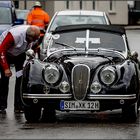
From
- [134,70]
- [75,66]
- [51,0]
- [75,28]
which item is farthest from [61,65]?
[51,0]

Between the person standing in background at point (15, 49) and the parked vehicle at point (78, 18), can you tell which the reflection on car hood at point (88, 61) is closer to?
the person standing in background at point (15, 49)

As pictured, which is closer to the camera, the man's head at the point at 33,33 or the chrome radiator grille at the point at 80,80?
the chrome radiator grille at the point at 80,80

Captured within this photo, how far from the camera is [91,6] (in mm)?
67625

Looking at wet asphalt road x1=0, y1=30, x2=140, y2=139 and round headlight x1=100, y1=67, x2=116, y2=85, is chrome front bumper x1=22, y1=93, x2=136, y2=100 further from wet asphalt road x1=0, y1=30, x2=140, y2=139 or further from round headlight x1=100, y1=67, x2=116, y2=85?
wet asphalt road x1=0, y1=30, x2=140, y2=139

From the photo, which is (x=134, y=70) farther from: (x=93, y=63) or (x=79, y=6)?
(x=79, y=6)

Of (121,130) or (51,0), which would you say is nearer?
(121,130)

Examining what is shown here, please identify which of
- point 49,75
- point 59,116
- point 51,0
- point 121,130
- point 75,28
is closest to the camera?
point 121,130

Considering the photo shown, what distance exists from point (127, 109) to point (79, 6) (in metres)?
55.2

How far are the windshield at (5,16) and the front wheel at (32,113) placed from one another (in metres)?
12.3

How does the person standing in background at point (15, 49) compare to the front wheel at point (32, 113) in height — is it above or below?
above

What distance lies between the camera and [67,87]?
11711 mm

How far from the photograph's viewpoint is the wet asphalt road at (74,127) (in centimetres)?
1048

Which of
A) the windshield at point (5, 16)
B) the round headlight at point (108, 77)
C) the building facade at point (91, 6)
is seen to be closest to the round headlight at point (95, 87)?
the round headlight at point (108, 77)

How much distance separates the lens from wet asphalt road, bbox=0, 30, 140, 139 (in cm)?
1048
